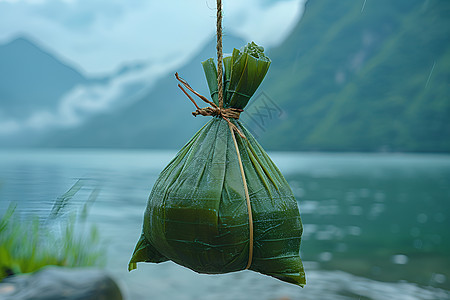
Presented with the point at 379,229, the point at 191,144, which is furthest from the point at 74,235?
the point at 379,229

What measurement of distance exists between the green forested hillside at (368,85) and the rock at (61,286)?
5072 centimetres

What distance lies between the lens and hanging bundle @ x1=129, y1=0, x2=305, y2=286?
176cm

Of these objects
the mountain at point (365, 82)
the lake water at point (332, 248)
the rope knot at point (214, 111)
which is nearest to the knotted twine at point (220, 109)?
the rope knot at point (214, 111)

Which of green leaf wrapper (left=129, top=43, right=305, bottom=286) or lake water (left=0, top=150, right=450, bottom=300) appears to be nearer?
green leaf wrapper (left=129, top=43, right=305, bottom=286)

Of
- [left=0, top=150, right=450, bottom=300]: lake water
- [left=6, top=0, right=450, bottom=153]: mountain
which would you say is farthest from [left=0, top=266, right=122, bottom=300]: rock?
[left=6, top=0, right=450, bottom=153]: mountain

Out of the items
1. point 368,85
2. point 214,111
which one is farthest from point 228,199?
point 368,85

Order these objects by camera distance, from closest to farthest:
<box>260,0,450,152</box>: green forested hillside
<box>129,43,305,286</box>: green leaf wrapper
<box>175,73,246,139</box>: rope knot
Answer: <box>129,43,305,286</box>: green leaf wrapper → <box>175,73,246,139</box>: rope knot → <box>260,0,450,152</box>: green forested hillside

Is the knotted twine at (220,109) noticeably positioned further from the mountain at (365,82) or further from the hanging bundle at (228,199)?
the mountain at (365,82)

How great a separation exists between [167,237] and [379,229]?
21.3 metres

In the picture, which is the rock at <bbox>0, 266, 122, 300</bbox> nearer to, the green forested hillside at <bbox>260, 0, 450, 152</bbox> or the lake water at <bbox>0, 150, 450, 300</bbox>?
the lake water at <bbox>0, 150, 450, 300</bbox>

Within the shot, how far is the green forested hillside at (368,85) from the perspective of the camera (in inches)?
2445

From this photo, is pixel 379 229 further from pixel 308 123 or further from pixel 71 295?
pixel 308 123

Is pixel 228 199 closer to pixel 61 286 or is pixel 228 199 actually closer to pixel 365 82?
pixel 61 286

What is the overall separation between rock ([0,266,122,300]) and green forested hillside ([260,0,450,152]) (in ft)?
166
